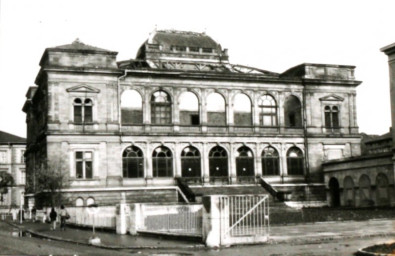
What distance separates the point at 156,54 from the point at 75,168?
59.4ft

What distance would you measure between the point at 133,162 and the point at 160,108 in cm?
534

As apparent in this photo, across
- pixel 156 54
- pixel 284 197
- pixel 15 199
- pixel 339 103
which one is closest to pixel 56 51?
pixel 156 54

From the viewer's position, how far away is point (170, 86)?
168 ft

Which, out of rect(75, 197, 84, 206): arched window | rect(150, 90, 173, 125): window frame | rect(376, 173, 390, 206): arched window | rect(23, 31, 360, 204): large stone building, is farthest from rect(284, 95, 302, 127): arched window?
rect(75, 197, 84, 206): arched window

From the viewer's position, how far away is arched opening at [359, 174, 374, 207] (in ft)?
157

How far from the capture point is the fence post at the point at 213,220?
2164 cm

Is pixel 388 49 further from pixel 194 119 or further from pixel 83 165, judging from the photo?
pixel 83 165

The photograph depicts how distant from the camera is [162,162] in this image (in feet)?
164

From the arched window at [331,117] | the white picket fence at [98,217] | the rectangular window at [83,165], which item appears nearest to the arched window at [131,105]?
the rectangular window at [83,165]

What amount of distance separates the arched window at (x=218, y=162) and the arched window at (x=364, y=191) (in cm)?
1130

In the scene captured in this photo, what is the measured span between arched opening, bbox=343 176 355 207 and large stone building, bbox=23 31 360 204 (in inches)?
143

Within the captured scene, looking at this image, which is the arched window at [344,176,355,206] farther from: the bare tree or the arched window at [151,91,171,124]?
the bare tree

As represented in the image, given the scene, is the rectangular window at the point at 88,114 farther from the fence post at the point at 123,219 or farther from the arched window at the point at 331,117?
the arched window at the point at 331,117

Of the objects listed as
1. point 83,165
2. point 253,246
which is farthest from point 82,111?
point 253,246
